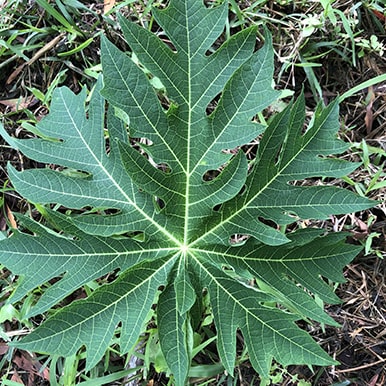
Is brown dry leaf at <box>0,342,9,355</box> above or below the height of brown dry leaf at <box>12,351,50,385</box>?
above

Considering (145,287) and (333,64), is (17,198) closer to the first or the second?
(145,287)

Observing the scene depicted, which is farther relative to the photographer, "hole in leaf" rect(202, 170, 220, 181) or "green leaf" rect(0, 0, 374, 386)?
"hole in leaf" rect(202, 170, 220, 181)

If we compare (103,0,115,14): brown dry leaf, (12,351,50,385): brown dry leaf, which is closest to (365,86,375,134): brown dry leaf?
(103,0,115,14): brown dry leaf

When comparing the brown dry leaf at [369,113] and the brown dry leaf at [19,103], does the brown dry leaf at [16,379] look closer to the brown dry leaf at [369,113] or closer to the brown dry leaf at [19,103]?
the brown dry leaf at [19,103]

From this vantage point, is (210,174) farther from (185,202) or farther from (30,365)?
(30,365)

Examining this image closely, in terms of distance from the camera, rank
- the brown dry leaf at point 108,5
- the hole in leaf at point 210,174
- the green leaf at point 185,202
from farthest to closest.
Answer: the brown dry leaf at point 108,5, the hole in leaf at point 210,174, the green leaf at point 185,202

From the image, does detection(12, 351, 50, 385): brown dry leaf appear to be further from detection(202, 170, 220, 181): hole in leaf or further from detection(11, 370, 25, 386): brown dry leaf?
detection(202, 170, 220, 181): hole in leaf

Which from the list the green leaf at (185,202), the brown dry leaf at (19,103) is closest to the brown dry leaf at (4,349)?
the green leaf at (185,202)

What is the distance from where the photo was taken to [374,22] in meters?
2.15

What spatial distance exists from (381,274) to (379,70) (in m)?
0.83

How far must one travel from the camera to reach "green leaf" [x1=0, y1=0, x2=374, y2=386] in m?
1.54

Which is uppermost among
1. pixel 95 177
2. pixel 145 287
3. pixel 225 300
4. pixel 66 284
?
pixel 95 177

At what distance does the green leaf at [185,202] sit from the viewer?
154 centimetres

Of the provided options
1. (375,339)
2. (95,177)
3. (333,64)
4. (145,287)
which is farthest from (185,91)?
(375,339)
